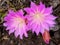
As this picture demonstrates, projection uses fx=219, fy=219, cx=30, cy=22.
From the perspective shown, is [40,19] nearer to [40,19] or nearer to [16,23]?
[40,19]

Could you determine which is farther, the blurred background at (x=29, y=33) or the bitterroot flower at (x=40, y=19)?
the blurred background at (x=29, y=33)

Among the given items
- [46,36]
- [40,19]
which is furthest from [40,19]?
[46,36]

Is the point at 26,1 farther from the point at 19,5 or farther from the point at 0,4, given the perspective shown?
the point at 0,4

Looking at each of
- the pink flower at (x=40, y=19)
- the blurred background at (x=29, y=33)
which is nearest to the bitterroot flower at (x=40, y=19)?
the pink flower at (x=40, y=19)

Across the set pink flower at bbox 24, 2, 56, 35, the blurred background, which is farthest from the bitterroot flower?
the blurred background

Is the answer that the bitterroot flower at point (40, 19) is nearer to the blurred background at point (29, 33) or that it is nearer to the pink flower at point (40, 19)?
the pink flower at point (40, 19)

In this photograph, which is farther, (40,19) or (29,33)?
(29,33)

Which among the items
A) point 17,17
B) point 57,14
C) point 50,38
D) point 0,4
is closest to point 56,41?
point 50,38
